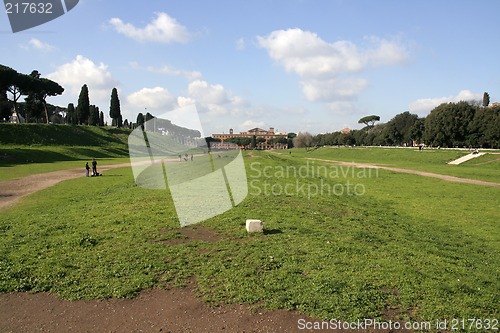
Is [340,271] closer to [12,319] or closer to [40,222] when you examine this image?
[12,319]

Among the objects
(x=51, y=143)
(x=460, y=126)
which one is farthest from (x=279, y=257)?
(x=460, y=126)

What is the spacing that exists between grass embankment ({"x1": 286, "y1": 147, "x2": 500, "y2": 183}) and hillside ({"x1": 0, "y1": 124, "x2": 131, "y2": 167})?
49445 millimetres

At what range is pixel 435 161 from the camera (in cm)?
5578

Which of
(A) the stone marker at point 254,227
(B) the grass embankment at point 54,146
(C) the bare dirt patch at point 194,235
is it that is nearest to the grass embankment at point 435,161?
(A) the stone marker at point 254,227

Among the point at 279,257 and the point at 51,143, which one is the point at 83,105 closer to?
the point at 51,143

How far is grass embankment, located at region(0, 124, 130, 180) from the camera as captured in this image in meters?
41.7

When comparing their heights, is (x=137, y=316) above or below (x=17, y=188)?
below

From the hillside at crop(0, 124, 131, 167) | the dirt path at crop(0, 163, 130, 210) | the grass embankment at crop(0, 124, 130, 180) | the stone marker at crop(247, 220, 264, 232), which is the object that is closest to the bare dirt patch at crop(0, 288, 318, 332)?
the stone marker at crop(247, 220, 264, 232)

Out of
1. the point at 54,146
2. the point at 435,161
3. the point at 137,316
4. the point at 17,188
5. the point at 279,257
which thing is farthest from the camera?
the point at 54,146

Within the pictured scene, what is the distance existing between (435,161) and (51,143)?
6832 cm

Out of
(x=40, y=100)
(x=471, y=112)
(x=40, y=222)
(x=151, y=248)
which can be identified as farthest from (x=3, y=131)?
(x=471, y=112)

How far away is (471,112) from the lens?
234 ft

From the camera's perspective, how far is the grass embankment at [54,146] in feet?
137

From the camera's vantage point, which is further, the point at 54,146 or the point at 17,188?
the point at 54,146
